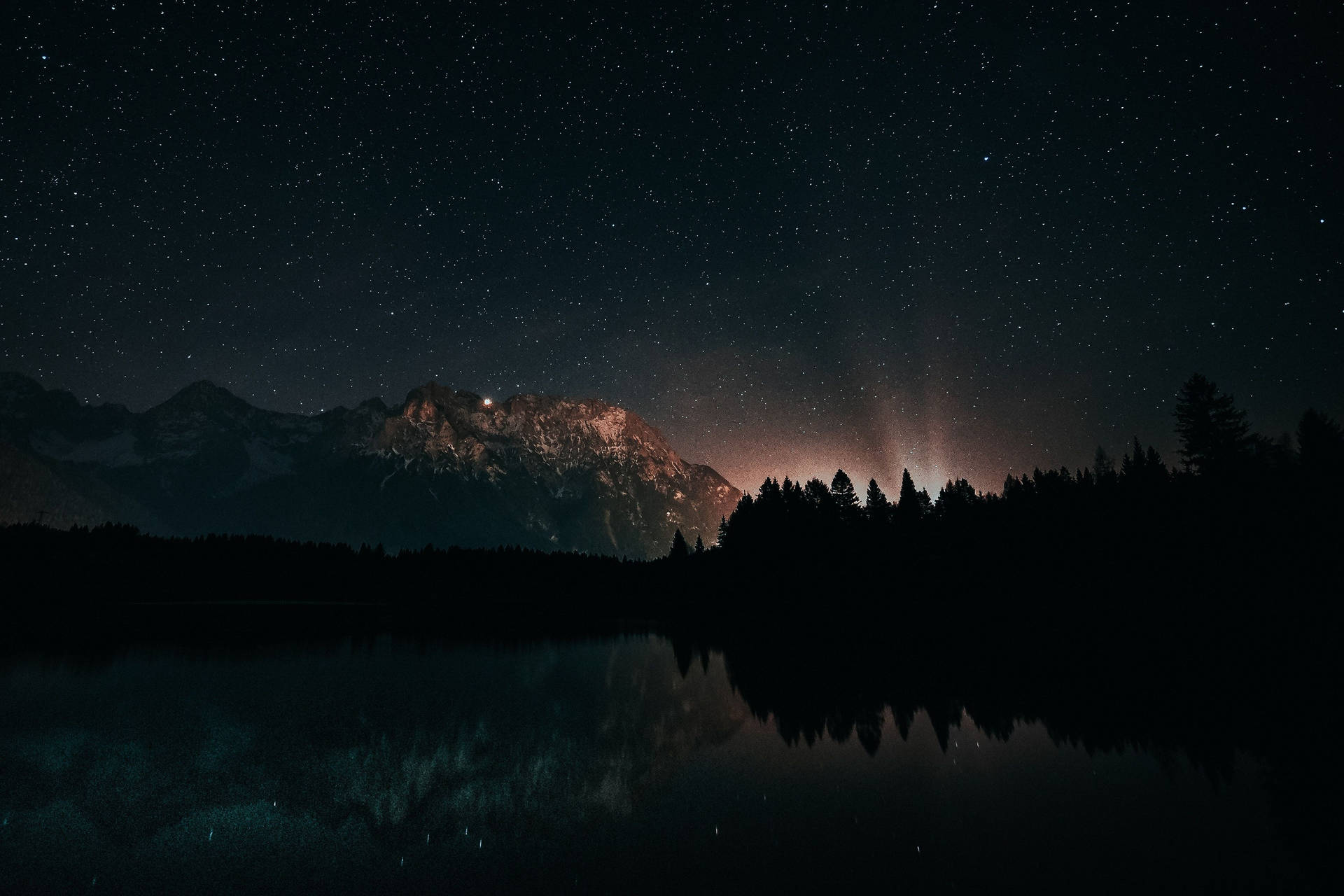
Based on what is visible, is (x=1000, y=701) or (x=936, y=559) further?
(x=936, y=559)

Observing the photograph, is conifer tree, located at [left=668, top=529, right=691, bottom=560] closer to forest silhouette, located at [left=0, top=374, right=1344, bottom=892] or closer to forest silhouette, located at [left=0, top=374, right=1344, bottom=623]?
forest silhouette, located at [left=0, top=374, right=1344, bottom=623]

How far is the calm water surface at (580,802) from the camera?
10414 millimetres

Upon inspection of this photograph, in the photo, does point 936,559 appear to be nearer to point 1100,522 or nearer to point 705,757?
point 1100,522

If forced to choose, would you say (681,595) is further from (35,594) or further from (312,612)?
(35,594)

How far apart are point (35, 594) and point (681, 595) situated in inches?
4029

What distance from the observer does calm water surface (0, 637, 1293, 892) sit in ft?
34.2

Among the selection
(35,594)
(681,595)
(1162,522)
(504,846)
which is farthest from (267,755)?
(35,594)

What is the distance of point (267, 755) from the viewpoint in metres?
17.3

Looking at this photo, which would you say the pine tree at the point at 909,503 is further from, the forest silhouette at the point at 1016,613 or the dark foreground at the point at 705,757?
the dark foreground at the point at 705,757

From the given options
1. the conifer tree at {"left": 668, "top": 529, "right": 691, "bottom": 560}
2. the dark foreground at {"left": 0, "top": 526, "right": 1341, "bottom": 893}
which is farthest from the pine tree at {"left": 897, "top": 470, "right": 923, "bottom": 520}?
the conifer tree at {"left": 668, "top": 529, "right": 691, "bottom": 560}

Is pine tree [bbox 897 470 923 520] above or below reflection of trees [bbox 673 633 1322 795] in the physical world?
above

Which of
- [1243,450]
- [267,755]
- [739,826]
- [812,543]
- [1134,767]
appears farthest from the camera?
[812,543]

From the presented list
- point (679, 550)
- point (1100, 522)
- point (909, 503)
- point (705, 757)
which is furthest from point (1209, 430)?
point (679, 550)

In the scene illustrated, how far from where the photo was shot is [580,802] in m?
13.9
